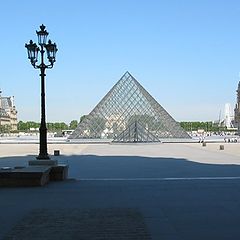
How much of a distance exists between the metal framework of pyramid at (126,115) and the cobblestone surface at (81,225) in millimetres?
50136

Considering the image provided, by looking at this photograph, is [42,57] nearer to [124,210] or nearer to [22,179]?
[22,179]

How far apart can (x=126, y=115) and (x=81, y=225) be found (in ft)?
175

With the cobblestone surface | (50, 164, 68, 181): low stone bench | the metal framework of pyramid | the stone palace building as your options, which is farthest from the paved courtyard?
the stone palace building

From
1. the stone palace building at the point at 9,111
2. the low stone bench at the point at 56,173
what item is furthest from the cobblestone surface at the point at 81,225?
the stone palace building at the point at 9,111

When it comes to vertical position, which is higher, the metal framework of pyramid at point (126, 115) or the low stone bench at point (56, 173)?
the metal framework of pyramid at point (126, 115)

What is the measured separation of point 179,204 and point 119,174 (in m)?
6.89

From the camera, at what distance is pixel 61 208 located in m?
7.88

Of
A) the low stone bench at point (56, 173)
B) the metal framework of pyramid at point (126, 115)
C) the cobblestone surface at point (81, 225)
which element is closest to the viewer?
the cobblestone surface at point (81, 225)

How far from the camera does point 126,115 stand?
196 feet

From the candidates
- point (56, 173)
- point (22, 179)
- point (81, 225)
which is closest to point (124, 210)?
point (81, 225)

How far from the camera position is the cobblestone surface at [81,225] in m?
5.77

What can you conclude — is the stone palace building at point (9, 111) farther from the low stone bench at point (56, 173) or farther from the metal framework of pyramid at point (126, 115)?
the low stone bench at point (56, 173)

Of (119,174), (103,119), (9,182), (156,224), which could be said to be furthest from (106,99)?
(156,224)

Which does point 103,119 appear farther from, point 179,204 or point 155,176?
point 179,204
